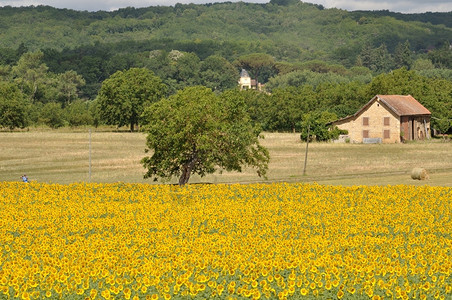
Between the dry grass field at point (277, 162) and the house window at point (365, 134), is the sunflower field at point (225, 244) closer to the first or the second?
the dry grass field at point (277, 162)

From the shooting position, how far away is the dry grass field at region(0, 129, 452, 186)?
6378 cm

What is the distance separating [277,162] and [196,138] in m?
33.4

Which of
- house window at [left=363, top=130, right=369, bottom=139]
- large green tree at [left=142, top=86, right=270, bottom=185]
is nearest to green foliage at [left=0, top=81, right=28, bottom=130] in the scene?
house window at [left=363, top=130, right=369, bottom=139]

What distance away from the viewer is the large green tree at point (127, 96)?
146125mm

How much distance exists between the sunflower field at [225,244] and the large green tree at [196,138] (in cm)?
1277

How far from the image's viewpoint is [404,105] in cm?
11219

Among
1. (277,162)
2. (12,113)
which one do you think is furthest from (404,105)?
(12,113)

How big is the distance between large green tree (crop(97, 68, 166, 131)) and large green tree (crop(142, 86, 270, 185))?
9226cm

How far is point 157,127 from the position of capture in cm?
5003

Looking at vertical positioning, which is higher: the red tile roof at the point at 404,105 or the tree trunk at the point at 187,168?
the red tile roof at the point at 404,105

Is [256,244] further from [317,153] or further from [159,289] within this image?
[317,153]

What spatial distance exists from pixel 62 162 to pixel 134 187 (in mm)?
45920

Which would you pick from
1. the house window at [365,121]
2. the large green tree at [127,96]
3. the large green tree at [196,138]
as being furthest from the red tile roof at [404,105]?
the large green tree at [196,138]

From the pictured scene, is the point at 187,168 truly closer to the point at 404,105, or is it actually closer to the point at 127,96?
the point at 404,105
